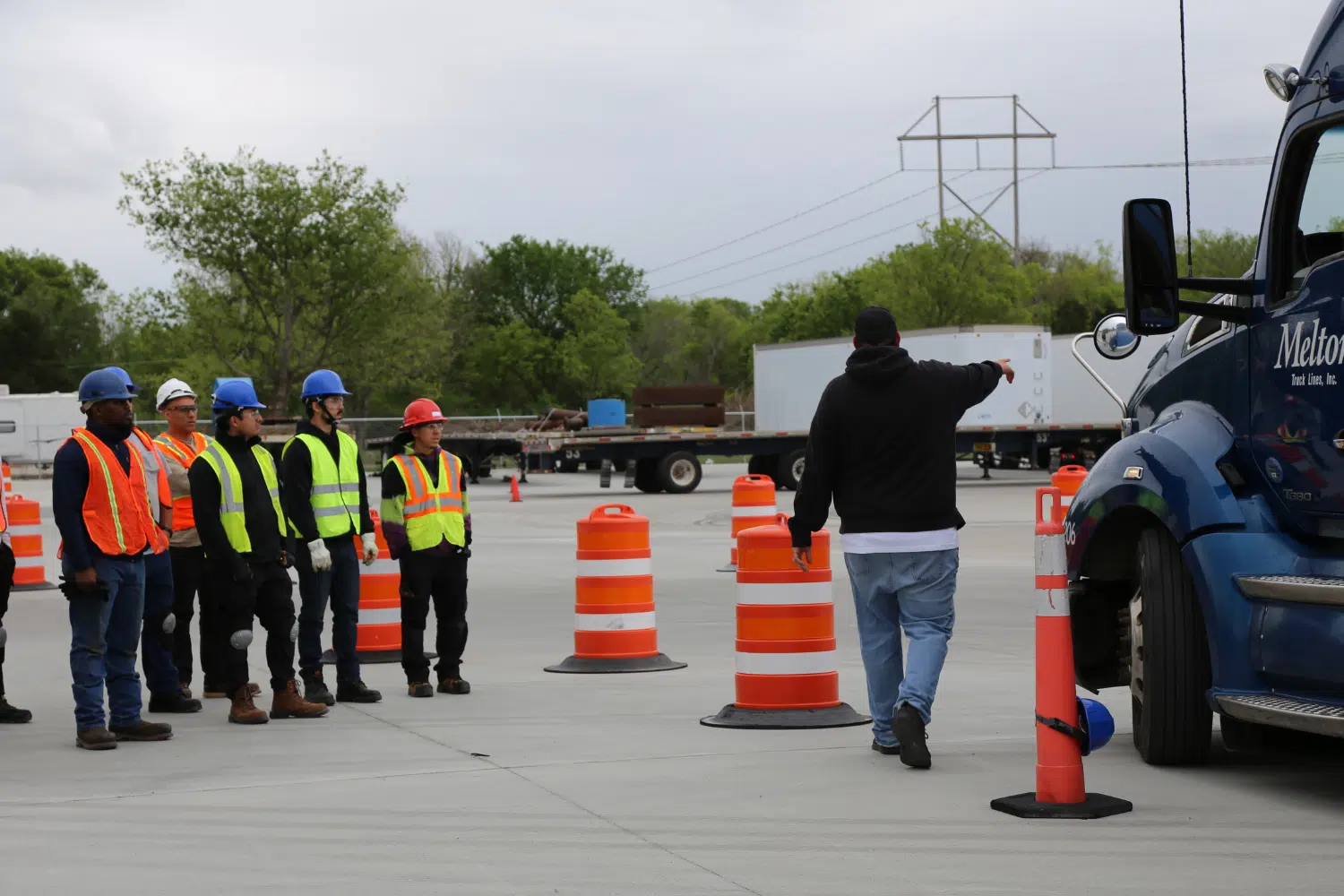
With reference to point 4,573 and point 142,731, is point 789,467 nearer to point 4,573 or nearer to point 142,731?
point 4,573

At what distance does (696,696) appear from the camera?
415 inches

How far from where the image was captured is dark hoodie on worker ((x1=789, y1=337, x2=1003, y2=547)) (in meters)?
8.09

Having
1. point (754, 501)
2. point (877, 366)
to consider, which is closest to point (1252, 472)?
point (877, 366)

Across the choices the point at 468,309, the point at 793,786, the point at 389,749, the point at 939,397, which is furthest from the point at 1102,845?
the point at 468,309

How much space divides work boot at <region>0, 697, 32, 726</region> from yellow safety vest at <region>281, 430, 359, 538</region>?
1795mm

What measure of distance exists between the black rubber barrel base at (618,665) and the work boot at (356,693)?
1.61m

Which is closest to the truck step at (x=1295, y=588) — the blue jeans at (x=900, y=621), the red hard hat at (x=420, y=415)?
the blue jeans at (x=900, y=621)

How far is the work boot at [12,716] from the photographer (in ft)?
33.2

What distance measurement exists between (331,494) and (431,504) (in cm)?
74

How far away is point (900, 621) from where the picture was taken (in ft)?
27.2

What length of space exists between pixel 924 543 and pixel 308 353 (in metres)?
62.3

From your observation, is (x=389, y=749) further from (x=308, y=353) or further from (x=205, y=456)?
(x=308, y=353)

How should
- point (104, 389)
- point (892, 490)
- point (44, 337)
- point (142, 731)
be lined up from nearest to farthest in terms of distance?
1. point (892, 490)
2. point (142, 731)
3. point (104, 389)
4. point (44, 337)

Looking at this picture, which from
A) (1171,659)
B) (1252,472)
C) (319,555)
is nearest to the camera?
(1252,472)
